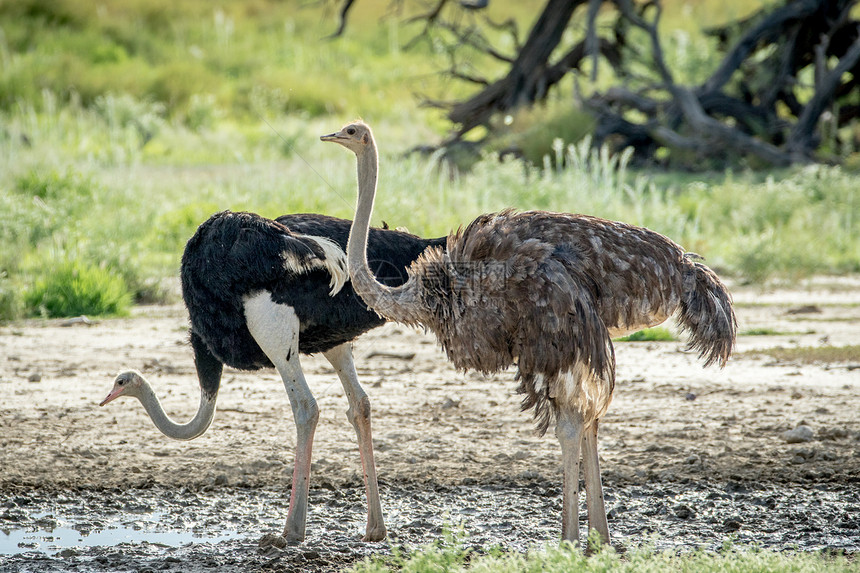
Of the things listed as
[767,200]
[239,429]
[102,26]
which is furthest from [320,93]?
[239,429]

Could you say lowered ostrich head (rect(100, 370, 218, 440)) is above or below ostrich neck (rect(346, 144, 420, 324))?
below

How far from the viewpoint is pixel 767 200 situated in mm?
12633

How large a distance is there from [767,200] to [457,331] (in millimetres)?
9352

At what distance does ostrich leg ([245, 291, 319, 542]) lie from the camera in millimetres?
4434

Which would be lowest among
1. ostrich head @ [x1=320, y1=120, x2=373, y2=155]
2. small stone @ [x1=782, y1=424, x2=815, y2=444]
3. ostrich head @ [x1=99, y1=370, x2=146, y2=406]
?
small stone @ [x1=782, y1=424, x2=815, y2=444]

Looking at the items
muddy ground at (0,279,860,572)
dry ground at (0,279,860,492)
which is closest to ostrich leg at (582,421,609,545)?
muddy ground at (0,279,860,572)

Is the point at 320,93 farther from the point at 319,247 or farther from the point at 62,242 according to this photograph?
the point at 319,247

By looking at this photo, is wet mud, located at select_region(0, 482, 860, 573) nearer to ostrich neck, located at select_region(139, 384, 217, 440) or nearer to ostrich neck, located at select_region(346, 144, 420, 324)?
ostrich neck, located at select_region(139, 384, 217, 440)

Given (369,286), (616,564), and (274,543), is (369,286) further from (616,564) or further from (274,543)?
(616,564)

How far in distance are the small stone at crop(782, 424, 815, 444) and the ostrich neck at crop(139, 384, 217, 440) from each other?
2.84m

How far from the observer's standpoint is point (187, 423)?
4832mm

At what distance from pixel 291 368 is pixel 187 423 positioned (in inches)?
24.2

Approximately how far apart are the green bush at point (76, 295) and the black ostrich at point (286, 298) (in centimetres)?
470

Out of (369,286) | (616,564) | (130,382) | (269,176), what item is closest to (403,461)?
(130,382)
